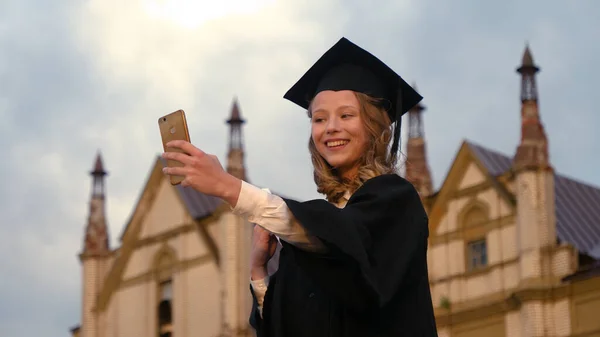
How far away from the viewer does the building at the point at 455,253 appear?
974 inches

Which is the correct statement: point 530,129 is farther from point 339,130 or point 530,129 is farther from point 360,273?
point 360,273

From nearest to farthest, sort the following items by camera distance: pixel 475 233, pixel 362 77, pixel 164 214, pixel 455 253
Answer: pixel 362 77, pixel 475 233, pixel 455 253, pixel 164 214

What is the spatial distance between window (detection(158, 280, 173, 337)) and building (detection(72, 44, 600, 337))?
0.9 inches

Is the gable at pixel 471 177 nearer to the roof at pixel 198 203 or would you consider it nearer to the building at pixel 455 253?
the building at pixel 455 253

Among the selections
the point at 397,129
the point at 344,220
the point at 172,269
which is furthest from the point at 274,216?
the point at 172,269

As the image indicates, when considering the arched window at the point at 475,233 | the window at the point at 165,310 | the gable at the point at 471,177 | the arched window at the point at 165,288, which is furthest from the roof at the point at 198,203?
the arched window at the point at 475,233

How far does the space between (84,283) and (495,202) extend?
9.53m

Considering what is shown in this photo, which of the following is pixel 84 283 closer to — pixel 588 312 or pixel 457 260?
pixel 457 260

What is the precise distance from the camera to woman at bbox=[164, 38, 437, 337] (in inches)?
182

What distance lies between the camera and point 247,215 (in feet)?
15.3

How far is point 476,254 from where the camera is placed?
85.8 feet

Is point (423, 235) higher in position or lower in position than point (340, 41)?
lower

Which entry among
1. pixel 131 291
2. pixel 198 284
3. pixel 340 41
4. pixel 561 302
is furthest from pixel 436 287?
pixel 340 41

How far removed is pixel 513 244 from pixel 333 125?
2065 centimetres
